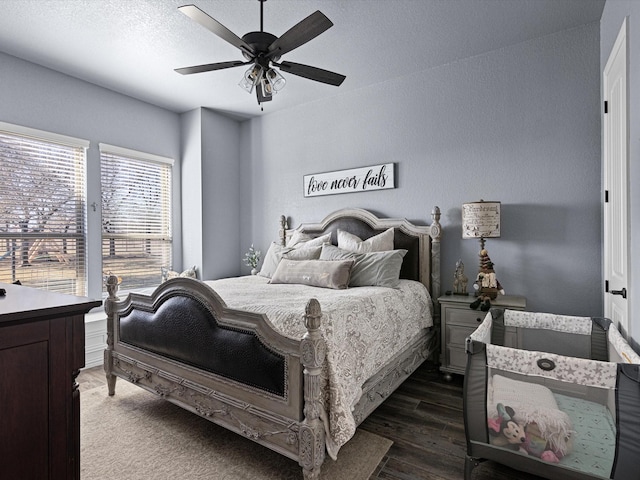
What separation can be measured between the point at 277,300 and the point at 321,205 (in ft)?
7.05

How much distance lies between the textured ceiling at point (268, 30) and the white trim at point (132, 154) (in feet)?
2.29

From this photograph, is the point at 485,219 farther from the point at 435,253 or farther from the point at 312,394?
the point at 312,394

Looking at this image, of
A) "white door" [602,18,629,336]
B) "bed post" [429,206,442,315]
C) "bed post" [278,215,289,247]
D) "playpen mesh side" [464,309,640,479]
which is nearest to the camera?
"playpen mesh side" [464,309,640,479]

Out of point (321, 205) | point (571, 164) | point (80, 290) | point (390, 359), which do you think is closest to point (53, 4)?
point (80, 290)

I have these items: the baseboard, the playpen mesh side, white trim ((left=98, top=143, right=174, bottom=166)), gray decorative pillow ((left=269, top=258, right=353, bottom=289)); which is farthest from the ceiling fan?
the baseboard

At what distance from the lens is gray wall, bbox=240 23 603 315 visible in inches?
110

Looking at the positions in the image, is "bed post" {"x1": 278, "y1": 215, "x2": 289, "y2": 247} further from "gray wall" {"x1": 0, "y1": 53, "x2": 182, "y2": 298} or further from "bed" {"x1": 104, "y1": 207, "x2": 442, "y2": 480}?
"gray wall" {"x1": 0, "y1": 53, "x2": 182, "y2": 298}

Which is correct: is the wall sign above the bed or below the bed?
above

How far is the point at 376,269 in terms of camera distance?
2.96 meters

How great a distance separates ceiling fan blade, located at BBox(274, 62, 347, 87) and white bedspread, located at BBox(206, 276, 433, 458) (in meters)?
1.55

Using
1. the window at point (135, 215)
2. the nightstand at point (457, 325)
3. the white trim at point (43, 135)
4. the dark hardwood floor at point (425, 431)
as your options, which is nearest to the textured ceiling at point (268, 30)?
the white trim at point (43, 135)

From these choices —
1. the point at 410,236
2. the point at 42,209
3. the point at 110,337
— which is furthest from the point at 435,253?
the point at 42,209

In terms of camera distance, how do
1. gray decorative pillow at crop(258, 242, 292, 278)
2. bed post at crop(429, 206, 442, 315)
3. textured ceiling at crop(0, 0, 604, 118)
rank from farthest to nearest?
gray decorative pillow at crop(258, 242, 292, 278)
bed post at crop(429, 206, 442, 315)
textured ceiling at crop(0, 0, 604, 118)

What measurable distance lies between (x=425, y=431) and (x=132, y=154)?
4.25 metres
